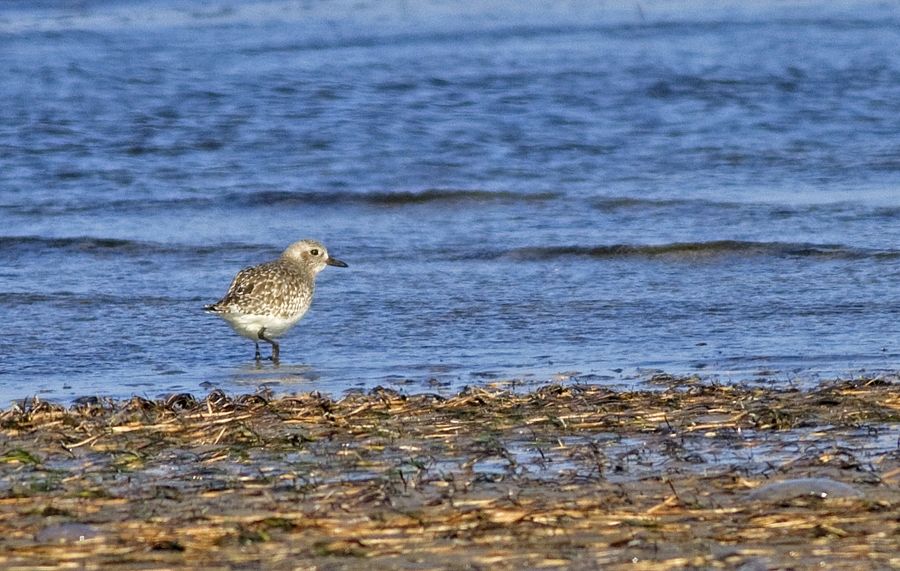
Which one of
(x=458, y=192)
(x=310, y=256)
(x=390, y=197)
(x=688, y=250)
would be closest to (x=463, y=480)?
(x=310, y=256)

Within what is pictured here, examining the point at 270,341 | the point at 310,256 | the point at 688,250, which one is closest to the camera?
the point at 270,341

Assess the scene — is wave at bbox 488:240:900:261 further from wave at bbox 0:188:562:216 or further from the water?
wave at bbox 0:188:562:216

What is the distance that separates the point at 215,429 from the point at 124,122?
1094 centimetres

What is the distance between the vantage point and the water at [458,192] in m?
8.58

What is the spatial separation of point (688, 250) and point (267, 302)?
11.7 ft

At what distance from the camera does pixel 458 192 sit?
13500 mm

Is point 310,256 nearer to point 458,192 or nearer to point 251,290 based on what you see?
point 251,290

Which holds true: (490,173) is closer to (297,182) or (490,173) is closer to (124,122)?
(297,182)

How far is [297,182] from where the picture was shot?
14.2 meters

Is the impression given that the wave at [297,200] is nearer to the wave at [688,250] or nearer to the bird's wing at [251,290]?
the wave at [688,250]

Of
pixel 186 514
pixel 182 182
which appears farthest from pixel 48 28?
pixel 186 514

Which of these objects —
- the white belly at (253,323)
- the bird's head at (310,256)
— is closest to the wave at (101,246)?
the bird's head at (310,256)

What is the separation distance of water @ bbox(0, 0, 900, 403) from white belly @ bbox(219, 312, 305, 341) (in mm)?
164

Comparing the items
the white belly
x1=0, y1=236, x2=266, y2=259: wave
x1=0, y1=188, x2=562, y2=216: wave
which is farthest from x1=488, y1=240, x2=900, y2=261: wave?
the white belly
